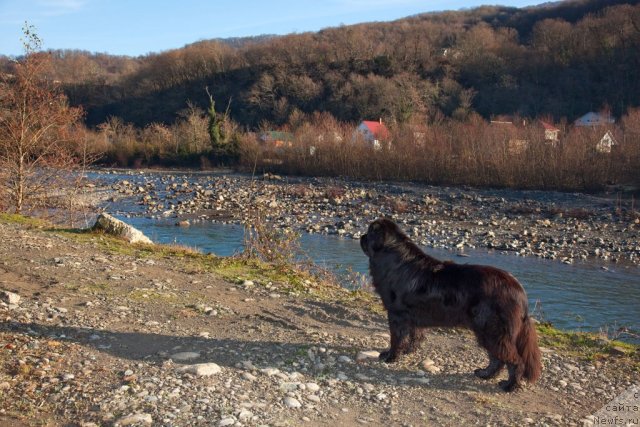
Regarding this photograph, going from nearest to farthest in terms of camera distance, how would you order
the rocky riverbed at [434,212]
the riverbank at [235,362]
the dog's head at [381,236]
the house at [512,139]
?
the riverbank at [235,362] → the dog's head at [381,236] → the rocky riverbed at [434,212] → the house at [512,139]

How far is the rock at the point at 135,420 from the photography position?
4.65 m

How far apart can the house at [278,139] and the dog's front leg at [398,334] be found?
44847mm

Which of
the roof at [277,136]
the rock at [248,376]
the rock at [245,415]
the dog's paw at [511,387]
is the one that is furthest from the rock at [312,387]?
the roof at [277,136]

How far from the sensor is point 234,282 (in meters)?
9.75

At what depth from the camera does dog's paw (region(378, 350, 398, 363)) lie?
254 inches

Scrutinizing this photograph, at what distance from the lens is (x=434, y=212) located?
1226 inches

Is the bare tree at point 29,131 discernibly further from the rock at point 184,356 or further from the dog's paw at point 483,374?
the dog's paw at point 483,374

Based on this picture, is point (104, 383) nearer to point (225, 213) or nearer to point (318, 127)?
point (225, 213)

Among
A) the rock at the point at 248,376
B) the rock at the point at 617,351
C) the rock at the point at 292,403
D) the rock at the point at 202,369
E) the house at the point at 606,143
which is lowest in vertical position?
the rock at the point at 617,351

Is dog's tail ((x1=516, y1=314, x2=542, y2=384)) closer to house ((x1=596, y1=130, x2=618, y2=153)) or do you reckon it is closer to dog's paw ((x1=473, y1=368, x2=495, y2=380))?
dog's paw ((x1=473, y1=368, x2=495, y2=380))

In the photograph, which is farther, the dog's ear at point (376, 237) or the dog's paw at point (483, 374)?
the dog's ear at point (376, 237)

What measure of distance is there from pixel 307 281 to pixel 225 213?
2031 centimetres

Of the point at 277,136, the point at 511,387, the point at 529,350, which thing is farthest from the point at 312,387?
the point at 277,136

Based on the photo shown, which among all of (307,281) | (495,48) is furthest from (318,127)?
(495,48)
